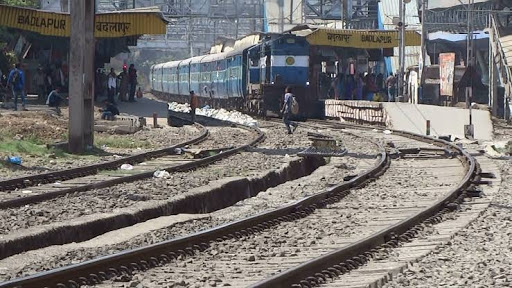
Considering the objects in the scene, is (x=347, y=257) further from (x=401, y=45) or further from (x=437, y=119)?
(x=401, y=45)

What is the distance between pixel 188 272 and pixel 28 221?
3.62m

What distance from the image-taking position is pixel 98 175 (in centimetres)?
1789

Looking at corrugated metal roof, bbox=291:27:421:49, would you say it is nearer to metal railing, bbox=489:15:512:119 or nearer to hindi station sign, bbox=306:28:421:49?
hindi station sign, bbox=306:28:421:49

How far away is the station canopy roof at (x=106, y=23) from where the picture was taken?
37125mm

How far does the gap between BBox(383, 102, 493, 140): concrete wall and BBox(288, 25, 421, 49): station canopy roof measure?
474 inches

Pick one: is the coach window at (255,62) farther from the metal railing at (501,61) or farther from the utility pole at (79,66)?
the utility pole at (79,66)

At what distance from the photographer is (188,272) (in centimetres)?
890

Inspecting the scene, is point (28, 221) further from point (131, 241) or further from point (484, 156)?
point (484, 156)

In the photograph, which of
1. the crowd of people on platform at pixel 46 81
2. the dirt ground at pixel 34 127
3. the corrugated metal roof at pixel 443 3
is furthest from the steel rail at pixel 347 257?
the corrugated metal roof at pixel 443 3

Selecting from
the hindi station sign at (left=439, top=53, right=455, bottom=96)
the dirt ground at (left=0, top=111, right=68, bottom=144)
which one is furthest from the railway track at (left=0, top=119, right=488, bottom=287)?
the hindi station sign at (left=439, top=53, right=455, bottom=96)

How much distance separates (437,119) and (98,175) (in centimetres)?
1855

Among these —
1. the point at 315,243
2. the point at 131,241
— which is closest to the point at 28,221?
the point at 131,241

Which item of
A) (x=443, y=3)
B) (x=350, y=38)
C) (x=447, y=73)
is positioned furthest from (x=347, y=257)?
(x=443, y=3)

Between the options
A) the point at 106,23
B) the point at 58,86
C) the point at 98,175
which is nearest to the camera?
Result: the point at 98,175
